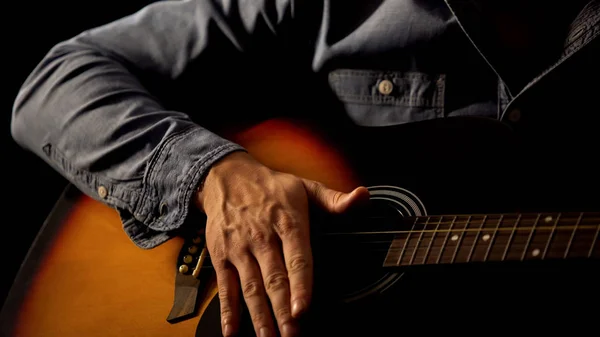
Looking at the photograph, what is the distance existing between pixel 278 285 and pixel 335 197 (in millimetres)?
128

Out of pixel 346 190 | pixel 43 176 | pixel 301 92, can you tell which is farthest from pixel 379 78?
pixel 43 176

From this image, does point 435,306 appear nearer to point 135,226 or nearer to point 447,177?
point 447,177

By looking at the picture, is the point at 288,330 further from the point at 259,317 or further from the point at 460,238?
the point at 460,238

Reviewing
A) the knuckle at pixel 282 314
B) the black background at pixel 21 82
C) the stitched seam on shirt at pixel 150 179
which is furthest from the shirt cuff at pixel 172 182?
the black background at pixel 21 82

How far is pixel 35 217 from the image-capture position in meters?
1.25

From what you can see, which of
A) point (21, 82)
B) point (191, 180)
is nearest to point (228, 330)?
point (191, 180)

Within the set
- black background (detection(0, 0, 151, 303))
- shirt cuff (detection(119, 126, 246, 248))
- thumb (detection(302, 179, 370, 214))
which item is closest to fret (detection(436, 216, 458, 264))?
thumb (detection(302, 179, 370, 214))

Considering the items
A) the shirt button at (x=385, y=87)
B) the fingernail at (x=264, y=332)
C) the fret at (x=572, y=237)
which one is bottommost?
the fingernail at (x=264, y=332)

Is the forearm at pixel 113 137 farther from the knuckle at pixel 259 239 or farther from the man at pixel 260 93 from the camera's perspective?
the knuckle at pixel 259 239

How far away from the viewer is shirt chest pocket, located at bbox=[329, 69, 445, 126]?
88cm

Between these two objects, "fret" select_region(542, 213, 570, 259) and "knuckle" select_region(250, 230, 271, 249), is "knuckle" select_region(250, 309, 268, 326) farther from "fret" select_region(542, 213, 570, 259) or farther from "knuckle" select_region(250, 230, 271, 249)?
"fret" select_region(542, 213, 570, 259)

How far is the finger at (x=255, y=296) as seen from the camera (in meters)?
0.59

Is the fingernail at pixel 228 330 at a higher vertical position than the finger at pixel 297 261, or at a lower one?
lower

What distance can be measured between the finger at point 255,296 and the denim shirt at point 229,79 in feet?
0.52
